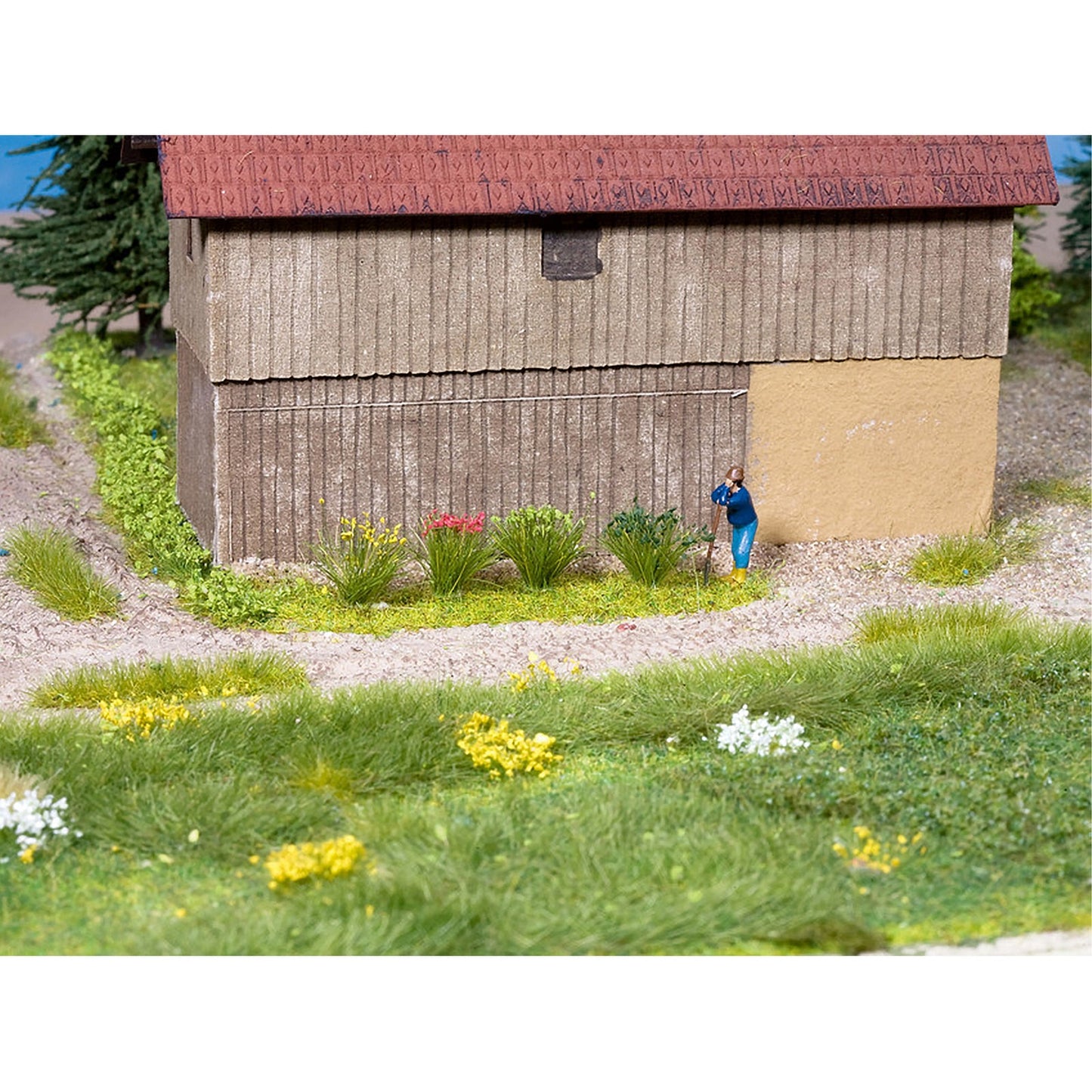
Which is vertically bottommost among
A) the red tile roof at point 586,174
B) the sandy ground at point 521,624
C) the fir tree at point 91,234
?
the sandy ground at point 521,624

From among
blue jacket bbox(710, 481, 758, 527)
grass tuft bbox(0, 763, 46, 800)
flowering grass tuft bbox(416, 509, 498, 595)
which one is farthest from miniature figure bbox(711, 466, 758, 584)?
grass tuft bbox(0, 763, 46, 800)

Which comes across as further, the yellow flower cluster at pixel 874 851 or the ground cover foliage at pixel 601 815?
the yellow flower cluster at pixel 874 851

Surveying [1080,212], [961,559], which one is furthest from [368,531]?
[1080,212]

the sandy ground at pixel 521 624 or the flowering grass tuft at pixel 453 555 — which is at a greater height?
the flowering grass tuft at pixel 453 555

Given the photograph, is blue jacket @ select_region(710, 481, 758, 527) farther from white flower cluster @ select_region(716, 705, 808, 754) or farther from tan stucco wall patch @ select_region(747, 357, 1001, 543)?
white flower cluster @ select_region(716, 705, 808, 754)

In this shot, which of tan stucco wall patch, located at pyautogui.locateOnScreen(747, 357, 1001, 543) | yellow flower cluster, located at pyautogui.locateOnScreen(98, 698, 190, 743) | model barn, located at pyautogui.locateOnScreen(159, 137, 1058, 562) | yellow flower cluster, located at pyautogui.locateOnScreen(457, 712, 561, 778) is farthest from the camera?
tan stucco wall patch, located at pyautogui.locateOnScreen(747, 357, 1001, 543)

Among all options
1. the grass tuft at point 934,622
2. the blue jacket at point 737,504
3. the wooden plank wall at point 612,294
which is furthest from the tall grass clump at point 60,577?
the grass tuft at point 934,622

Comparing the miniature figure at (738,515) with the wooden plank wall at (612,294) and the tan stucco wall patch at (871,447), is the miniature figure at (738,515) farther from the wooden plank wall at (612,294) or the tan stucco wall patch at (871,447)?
the wooden plank wall at (612,294)
